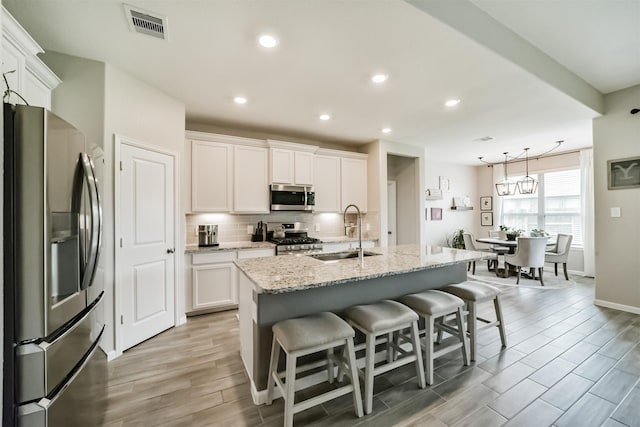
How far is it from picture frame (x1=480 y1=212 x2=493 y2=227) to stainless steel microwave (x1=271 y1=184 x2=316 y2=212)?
18.8 feet

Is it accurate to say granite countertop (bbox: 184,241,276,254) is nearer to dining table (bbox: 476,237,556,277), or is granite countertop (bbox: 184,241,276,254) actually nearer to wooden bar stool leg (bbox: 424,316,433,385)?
wooden bar stool leg (bbox: 424,316,433,385)

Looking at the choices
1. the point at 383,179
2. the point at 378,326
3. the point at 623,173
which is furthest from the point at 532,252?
the point at 378,326

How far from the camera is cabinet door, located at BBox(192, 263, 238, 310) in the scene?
11.0 feet

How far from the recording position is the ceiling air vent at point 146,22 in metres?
1.82

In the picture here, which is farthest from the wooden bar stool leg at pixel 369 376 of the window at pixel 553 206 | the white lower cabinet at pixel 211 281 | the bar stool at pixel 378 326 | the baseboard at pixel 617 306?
the window at pixel 553 206

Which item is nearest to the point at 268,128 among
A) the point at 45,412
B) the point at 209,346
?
the point at 209,346

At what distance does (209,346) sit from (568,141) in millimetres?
7023

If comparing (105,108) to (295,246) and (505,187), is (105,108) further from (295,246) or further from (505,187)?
(505,187)

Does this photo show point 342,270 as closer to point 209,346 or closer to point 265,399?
point 265,399

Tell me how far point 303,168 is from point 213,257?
2020 mm

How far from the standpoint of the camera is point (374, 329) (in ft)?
5.66

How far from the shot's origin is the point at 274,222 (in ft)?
14.8

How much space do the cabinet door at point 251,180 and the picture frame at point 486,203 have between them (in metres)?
6.56

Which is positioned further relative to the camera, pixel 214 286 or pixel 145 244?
pixel 214 286
